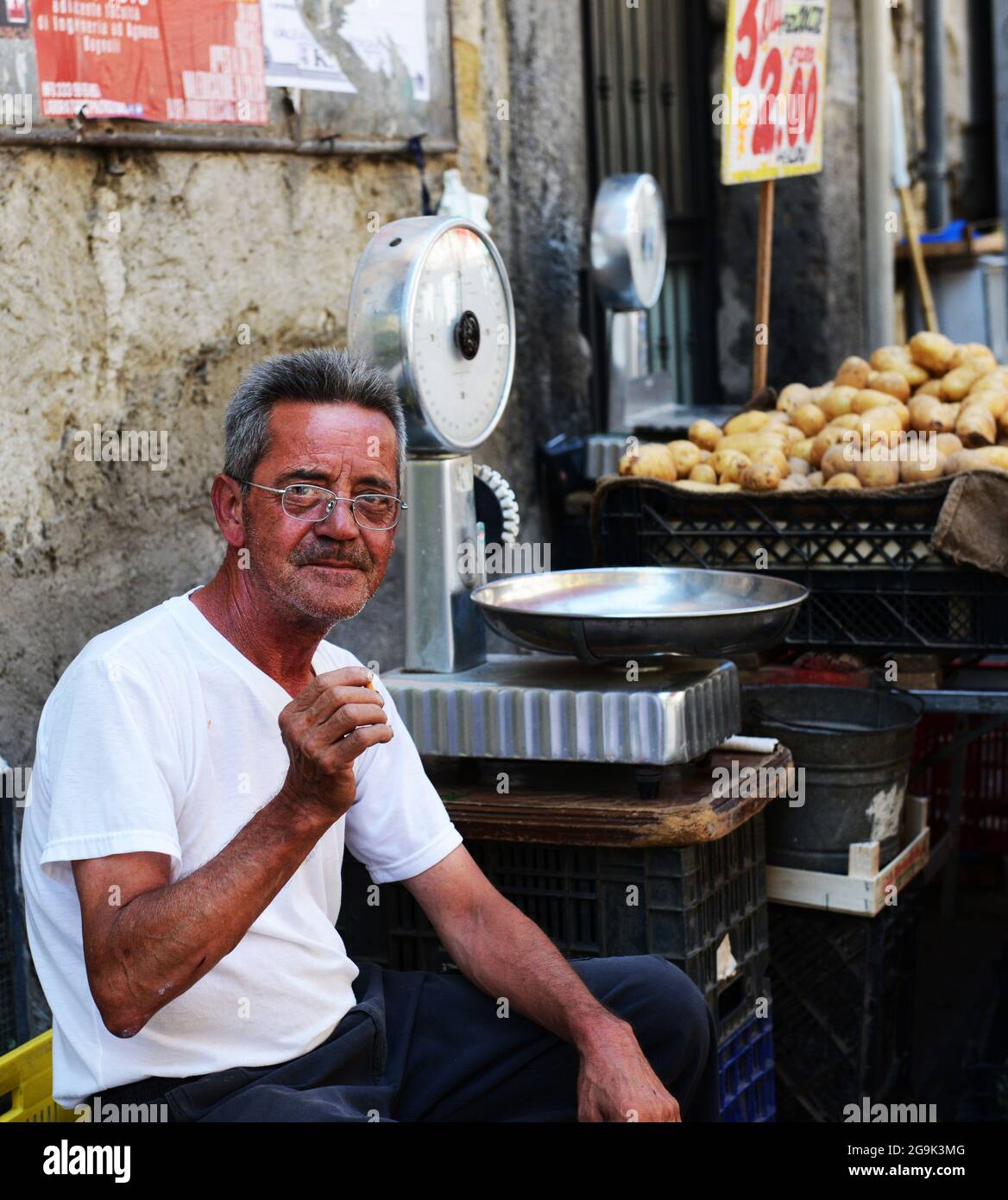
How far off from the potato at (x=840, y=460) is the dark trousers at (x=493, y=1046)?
153 centimetres

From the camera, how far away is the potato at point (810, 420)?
12.9ft

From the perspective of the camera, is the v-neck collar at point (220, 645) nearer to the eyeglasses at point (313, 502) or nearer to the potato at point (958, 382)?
the eyeglasses at point (313, 502)

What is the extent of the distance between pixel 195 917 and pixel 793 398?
112 inches

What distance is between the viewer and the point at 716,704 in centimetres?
278

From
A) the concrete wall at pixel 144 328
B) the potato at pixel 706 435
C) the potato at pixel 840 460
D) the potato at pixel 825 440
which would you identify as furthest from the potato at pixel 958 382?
the concrete wall at pixel 144 328

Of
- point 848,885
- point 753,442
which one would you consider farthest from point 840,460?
point 848,885

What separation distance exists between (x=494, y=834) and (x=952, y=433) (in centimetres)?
173

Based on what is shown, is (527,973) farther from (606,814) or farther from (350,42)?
(350,42)

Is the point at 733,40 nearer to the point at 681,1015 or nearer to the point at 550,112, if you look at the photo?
the point at 550,112

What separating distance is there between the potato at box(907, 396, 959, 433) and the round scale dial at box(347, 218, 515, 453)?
4.31ft

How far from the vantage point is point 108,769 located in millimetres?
1855

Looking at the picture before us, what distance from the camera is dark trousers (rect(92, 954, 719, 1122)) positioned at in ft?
7.36

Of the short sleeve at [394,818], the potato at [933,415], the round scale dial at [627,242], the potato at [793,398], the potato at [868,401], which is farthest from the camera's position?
the round scale dial at [627,242]

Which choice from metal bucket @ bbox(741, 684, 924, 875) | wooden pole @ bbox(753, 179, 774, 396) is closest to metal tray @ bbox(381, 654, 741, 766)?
metal bucket @ bbox(741, 684, 924, 875)
